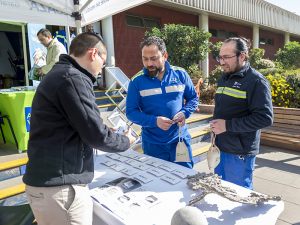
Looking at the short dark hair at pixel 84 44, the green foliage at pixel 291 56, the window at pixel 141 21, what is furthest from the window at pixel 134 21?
the green foliage at pixel 291 56

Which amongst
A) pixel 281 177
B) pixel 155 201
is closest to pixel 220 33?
pixel 281 177

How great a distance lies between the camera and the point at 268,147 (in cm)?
554

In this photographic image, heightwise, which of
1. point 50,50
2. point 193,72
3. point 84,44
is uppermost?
point 50,50

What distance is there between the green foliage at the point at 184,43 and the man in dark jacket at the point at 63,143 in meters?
7.53

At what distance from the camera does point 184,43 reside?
875 centimetres

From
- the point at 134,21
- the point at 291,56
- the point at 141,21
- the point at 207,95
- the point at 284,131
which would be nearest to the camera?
the point at 284,131

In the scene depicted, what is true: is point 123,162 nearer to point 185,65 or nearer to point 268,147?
point 268,147

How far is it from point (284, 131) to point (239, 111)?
3575mm

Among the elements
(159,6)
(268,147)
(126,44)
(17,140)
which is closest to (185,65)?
(126,44)

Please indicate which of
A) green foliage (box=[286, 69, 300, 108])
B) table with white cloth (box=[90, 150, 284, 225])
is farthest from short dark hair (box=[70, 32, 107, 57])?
green foliage (box=[286, 69, 300, 108])

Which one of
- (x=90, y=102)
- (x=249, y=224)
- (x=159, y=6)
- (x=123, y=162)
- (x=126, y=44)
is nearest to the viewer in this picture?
(x=249, y=224)

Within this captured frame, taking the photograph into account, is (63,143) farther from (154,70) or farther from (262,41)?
(262,41)

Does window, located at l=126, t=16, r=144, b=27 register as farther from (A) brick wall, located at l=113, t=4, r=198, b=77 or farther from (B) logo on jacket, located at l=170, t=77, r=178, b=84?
(B) logo on jacket, located at l=170, t=77, r=178, b=84

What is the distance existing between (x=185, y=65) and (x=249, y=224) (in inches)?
316
